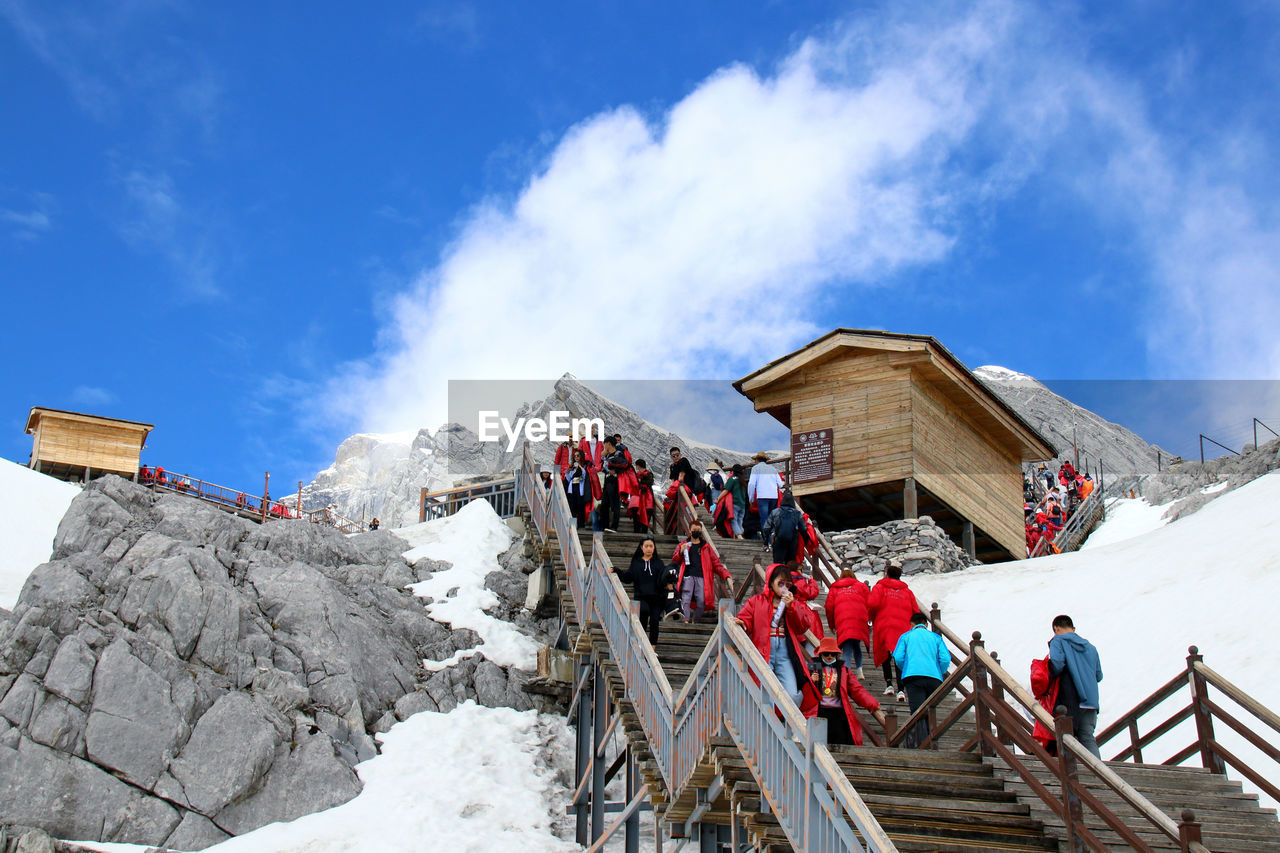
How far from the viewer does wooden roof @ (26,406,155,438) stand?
3469 centimetres

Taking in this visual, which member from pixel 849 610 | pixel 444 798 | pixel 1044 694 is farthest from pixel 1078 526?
pixel 1044 694

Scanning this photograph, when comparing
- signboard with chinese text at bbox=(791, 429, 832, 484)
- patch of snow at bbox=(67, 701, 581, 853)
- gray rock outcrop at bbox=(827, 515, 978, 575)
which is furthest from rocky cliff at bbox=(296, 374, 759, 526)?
patch of snow at bbox=(67, 701, 581, 853)

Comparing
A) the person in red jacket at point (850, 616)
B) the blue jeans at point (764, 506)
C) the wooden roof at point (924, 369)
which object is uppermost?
the wooden roof at point (924, 369)

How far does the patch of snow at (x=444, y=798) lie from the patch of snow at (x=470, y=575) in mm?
2238

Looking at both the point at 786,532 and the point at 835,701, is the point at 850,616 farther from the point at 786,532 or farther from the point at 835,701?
the point at 786,532

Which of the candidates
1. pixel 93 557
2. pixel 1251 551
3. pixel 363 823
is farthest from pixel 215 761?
pixel 1251 551

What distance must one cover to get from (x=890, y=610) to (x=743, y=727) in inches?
127

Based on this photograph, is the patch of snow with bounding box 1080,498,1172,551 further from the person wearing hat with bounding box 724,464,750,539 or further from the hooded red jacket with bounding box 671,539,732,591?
the hooded red jacket with bounding box 671,539,732,591

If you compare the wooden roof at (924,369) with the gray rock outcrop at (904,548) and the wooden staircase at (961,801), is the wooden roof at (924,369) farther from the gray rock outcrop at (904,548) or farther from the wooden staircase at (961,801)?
the wooden staircase at (961,801)

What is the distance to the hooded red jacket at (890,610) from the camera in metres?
10.5

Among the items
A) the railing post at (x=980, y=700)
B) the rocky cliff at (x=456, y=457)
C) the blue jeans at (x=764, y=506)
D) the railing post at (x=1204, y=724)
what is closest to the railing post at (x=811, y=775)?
the railing post at (x=980, y=700)

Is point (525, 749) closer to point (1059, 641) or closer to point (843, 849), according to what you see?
point (1059, 641)

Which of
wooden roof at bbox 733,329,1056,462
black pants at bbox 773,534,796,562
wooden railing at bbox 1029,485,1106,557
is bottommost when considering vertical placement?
black pants at bbox 773,534,796,562

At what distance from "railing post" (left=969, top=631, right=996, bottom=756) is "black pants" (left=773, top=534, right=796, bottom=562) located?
525 cm
